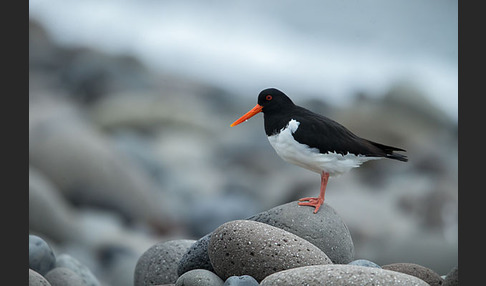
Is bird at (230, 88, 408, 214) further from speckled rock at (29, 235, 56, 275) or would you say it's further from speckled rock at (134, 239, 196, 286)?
speckled rock at (29, 235, 56, 275)

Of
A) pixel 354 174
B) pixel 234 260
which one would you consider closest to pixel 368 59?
pixel 354 174

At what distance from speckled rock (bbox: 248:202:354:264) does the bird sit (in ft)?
0.24

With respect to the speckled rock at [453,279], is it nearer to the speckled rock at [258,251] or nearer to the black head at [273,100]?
the speckled rock at [258,251]

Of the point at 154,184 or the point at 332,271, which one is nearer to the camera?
the point at 332,271

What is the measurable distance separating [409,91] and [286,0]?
1.57 meters

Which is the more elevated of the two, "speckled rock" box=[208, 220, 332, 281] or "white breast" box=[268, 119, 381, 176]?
"white breast" box=[268, 119, 381, 176]

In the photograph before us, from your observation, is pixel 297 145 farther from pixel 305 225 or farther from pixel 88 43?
pixel 88 43

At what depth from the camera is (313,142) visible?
361 centimetres

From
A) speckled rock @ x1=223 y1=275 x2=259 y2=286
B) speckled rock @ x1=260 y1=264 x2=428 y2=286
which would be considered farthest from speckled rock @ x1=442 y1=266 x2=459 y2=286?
speckled rock @ x1=223 y1=275 x2=259 y2=286

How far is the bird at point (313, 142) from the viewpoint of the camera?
3621 mm

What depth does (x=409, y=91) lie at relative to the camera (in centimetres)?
635

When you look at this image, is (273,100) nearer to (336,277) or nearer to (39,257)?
(336,277)

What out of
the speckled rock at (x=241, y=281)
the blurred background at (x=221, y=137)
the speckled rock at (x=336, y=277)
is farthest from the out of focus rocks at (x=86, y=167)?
the speckled rock at (x=336, y=277)

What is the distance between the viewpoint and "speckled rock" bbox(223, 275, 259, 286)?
3035 millimetres
